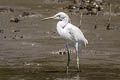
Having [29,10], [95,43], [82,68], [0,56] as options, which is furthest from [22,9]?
[82,68]

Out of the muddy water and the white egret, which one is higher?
the white egret

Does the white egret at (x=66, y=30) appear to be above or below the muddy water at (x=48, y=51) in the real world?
above

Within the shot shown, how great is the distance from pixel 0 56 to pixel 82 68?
2422 millimetres

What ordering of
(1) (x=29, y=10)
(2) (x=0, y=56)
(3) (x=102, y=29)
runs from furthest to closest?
(1) (x=29, y=10), (3) (x=102, y=29), (2) (x=0, y=56)

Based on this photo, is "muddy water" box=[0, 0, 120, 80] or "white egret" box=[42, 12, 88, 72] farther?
"white egret" box=[42, 12, 88, 72]

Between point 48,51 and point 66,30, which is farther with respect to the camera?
point 48,51

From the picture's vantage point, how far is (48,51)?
531 inches

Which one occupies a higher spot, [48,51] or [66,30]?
[66,30]

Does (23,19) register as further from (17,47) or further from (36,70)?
(36,70)

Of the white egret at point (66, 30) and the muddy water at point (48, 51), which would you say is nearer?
the muddy water at point (48, 51)

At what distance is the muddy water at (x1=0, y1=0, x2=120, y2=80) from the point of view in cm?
1082

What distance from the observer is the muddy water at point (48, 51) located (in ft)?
35.5

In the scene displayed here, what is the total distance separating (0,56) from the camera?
42.1ft

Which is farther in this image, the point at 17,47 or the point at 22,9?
the point at 22,9
